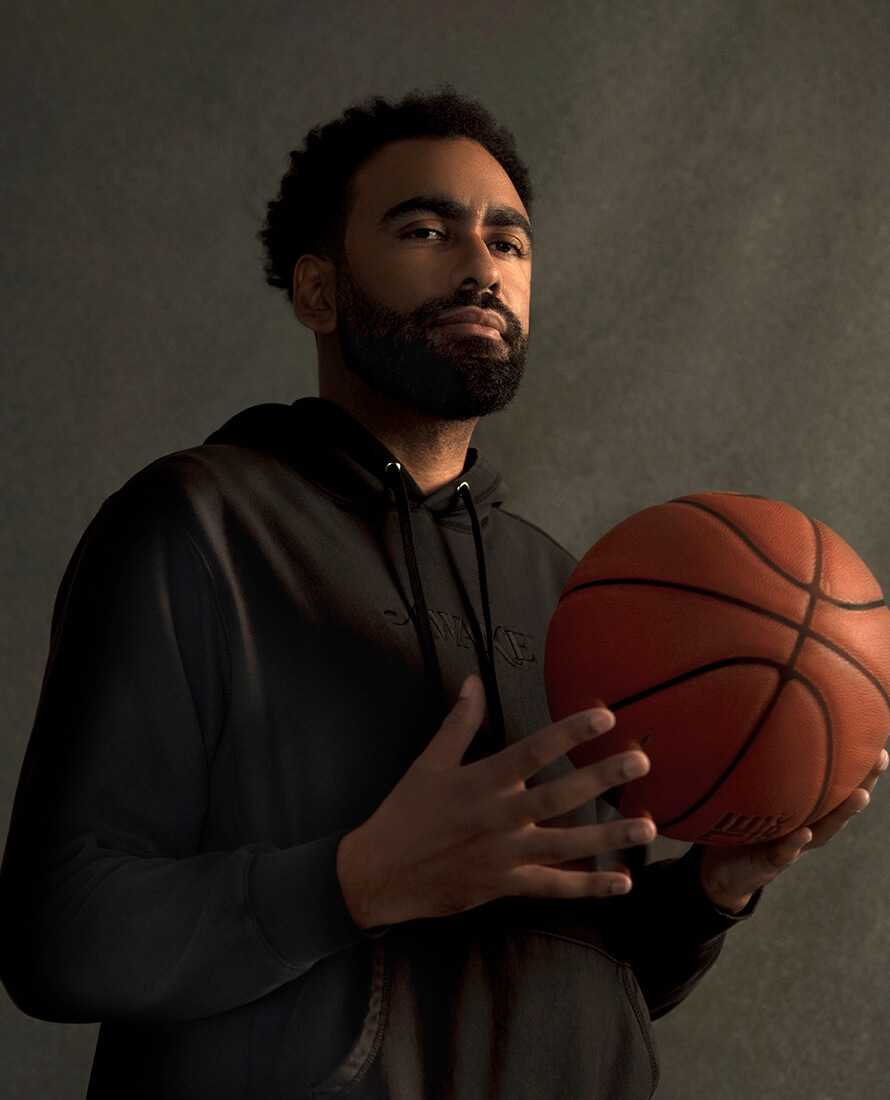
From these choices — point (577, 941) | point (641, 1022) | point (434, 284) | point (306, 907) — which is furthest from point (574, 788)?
point (434, 284)

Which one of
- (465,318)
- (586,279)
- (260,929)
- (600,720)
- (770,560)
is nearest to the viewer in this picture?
(600,720)

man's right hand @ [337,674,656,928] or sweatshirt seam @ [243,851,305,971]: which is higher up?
man's right hand @ [337,674,656,928]

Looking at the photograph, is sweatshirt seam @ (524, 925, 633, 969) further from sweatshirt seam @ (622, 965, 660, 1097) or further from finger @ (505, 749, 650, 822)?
finger @ (505, 749, 650, 822)

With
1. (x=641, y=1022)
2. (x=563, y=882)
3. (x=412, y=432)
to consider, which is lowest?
(x=641, y=1022)

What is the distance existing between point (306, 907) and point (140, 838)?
0.59 feet

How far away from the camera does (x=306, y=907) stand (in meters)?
0.94

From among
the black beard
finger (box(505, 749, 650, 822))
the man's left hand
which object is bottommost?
the man's left hand

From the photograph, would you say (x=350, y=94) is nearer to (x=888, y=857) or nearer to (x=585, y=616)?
(x=585, y=616)

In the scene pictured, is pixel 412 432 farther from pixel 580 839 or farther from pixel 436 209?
pixel 580 839

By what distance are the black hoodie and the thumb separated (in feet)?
0.36

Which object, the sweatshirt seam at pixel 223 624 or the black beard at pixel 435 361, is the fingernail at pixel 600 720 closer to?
the sweatshirt seam at pixel 223 624

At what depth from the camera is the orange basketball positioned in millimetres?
1027

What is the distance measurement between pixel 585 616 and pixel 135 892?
425 millimetres

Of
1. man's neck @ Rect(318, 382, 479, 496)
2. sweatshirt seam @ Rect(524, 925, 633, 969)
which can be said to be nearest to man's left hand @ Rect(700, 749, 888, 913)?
sweatshirt seam @ Rect(524, 925, 633, 969)
